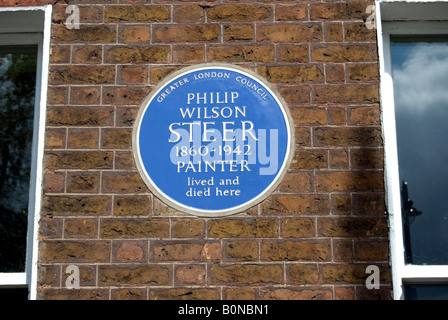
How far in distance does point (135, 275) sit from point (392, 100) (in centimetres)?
162

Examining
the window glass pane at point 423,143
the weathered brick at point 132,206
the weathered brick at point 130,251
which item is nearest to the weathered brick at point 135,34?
the weathered brick at point 132,206

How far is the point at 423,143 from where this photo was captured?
320 centimetres

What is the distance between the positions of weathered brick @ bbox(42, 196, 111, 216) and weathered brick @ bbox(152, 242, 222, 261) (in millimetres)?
336

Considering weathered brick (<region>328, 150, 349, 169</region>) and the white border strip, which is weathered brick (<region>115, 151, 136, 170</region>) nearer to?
the white border strip

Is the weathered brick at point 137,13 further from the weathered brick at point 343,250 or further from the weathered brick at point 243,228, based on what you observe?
the weathered brick at point 343,250

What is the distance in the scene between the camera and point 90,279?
2818 mm

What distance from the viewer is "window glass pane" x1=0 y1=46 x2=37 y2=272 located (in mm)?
→ 3213

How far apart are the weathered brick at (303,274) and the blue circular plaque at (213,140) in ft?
1.20

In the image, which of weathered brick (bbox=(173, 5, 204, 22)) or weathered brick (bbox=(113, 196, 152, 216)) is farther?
weathered brick (bbox=(173, 5, 204, 22))

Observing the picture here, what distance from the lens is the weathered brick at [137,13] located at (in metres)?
3.12

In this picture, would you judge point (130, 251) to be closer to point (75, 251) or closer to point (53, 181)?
point (75, 251)

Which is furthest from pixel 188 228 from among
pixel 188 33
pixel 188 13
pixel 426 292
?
pixel 426 292

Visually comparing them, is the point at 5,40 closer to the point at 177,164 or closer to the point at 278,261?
the point at 177,164

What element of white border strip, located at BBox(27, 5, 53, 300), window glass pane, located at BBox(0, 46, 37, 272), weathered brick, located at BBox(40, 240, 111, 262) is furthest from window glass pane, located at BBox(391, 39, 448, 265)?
window glass pane, located at BBox(0, 46, 37, 272)
